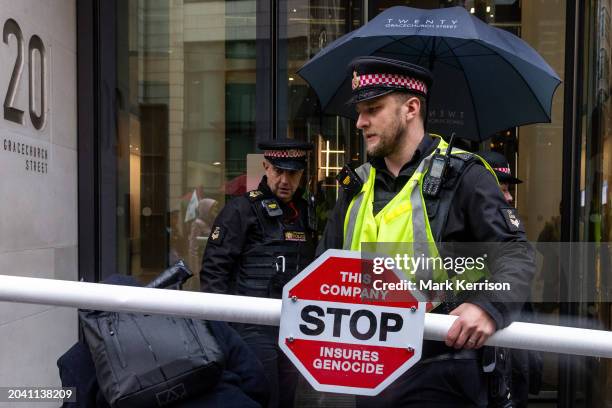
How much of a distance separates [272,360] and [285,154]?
4.16ft

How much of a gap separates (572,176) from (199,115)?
3.04 metres

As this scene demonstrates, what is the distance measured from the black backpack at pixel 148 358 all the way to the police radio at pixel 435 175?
0.85 meters

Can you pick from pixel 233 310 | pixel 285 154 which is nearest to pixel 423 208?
pixel 233 310

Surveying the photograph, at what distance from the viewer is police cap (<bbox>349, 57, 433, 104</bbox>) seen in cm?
216

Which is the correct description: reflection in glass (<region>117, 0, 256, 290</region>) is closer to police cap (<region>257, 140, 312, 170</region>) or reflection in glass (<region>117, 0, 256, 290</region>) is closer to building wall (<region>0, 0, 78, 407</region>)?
building wall (<region>0, 0, 78, 407</region>)

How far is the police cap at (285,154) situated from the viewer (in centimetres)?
390

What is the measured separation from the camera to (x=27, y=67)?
395 centimetres

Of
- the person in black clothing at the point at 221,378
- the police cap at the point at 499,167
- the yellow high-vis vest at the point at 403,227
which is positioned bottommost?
the person in black clothing at the point at 221,378

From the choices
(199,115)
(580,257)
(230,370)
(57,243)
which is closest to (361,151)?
(199,115)

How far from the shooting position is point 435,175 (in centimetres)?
208

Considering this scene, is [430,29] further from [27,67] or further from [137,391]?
[27,67]

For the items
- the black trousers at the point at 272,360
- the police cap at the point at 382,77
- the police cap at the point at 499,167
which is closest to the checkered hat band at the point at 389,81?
the police cap at the point at 382,77

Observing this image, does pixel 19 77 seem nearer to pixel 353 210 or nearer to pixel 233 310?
pixel 353 210

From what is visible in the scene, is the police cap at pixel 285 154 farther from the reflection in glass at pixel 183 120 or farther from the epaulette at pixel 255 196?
the reflection in glass at pixel 183 120
